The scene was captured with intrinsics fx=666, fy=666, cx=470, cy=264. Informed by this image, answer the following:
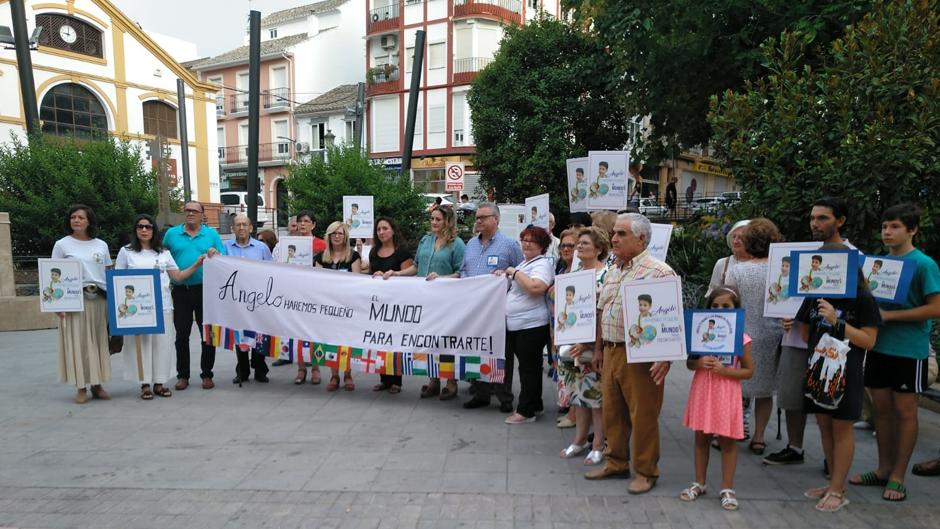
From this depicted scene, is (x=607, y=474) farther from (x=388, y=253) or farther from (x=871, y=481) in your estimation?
(x=388, y=253)

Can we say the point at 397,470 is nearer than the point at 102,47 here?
Yes

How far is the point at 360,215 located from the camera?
10773 millimetres

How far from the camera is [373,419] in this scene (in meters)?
6.14

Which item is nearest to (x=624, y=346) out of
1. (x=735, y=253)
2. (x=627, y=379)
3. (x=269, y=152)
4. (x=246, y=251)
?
(x=627, y=379)

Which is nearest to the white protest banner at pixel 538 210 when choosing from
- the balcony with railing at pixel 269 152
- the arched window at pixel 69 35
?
the arched window at pixel 69 35

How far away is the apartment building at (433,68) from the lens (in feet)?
123

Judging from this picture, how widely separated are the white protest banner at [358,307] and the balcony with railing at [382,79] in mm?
34715

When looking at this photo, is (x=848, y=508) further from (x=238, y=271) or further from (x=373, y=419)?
(x=238, y=271)

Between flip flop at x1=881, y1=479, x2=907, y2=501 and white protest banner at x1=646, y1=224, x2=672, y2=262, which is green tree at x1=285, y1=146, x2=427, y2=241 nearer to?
white protest banner at x1=646, y1=224, x2=672, y2=262

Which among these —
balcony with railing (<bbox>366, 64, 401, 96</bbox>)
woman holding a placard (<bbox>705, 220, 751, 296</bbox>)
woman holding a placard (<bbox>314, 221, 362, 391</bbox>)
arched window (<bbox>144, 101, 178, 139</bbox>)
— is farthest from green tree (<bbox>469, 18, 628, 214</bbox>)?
arched window (<bbox>144, 101, 178, 139</bbox>)

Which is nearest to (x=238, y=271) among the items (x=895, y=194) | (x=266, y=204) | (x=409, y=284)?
(x=409, y=284)

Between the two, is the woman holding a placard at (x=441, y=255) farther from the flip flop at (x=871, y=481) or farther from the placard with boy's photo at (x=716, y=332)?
the flip flop at (x=871, y=481)

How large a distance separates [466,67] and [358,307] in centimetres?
3296

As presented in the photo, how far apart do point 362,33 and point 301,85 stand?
20.1 ft
